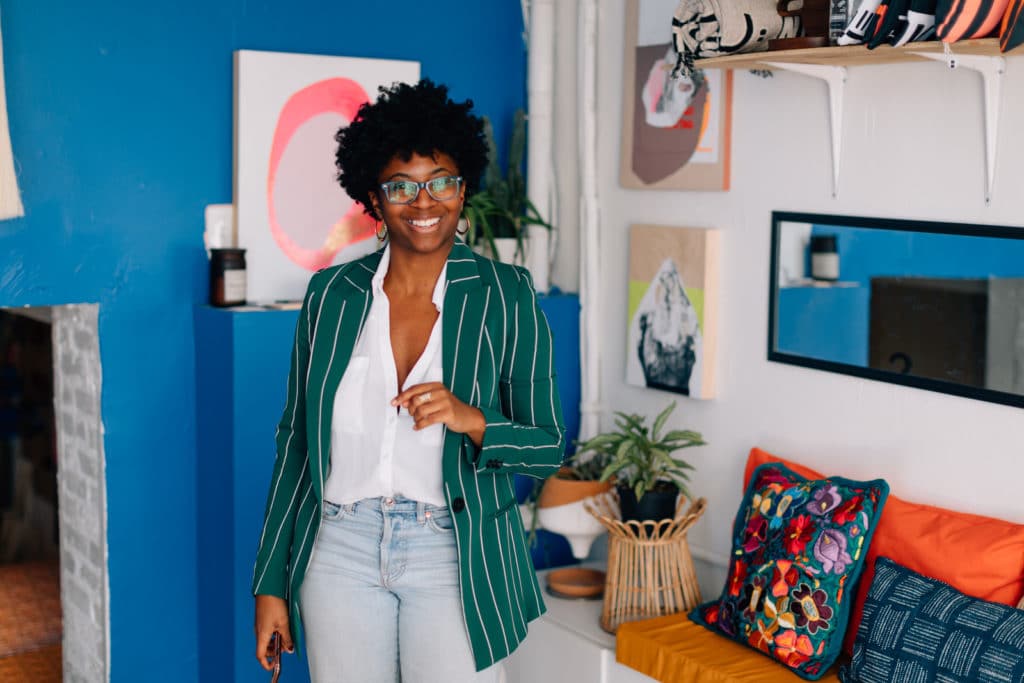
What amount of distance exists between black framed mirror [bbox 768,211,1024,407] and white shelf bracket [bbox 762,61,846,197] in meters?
0.18

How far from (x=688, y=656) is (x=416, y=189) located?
4.97 feet

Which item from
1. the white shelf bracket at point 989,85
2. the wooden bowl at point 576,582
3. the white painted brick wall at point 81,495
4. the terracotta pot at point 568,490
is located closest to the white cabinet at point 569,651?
the wooden bowl at point 576,582

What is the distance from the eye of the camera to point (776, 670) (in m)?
2.99

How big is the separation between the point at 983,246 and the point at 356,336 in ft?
5.13

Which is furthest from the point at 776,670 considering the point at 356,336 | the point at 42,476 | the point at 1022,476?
the point at 42,476

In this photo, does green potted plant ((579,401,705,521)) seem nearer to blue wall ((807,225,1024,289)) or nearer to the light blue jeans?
blue wall ((807,225,1024,289))

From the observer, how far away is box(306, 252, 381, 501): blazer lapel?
2.22 m

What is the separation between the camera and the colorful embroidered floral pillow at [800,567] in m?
2.96

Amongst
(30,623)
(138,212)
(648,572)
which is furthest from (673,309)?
(30,623)

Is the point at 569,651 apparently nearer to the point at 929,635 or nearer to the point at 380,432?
the point at 929,635

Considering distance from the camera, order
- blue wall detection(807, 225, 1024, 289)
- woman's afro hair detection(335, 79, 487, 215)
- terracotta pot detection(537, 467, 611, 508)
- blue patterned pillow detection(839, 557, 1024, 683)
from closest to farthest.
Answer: woman's afro hair detection(335, 79, 487, 215) → blue patterned pillow detection(839, 557, 1024, 683) → blue wall detection(807, 225, 1024, 289) → terracotta pot detection(537, 467, 611, 508)

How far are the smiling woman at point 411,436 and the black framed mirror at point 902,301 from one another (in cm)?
123

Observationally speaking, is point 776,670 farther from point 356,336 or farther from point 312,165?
point 312,165

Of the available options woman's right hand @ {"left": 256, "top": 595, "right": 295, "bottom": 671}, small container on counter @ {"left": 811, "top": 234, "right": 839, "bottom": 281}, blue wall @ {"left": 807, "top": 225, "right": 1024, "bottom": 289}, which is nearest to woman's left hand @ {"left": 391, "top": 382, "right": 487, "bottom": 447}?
woman's right hand @ {"left": 256, "top": 595, "right": 295, "bottom": 671}
